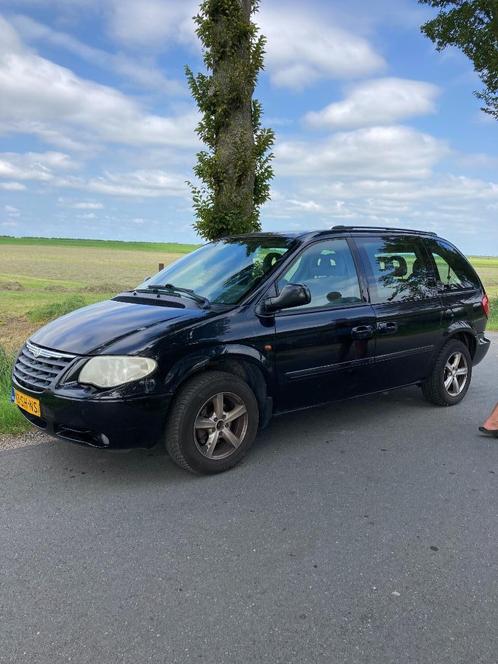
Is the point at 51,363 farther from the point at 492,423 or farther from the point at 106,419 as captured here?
the point at 492,423

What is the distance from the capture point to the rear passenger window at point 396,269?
4.98m

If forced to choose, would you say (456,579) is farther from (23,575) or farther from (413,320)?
(413,320)

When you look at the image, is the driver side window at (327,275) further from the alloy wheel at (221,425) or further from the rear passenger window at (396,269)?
the alloy wheel at (221,425)

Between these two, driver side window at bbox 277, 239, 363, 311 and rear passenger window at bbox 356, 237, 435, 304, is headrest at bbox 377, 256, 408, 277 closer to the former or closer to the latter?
rear passenger window at bbox 356, 237, 435, 304

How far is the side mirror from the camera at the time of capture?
13.4ft

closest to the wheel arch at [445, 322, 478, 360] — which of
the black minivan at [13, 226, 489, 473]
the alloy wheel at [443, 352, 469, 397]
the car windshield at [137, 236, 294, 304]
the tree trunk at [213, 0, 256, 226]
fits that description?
the black minivan at [13, 226, 489, 473]

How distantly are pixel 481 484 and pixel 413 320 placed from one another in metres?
1.81

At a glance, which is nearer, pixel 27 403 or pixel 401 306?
pixel 27 403

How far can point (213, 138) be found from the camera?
364 inches

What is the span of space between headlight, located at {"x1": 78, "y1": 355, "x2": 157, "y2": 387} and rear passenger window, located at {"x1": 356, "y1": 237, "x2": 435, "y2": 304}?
2.25m

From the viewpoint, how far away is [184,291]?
4.59 metres

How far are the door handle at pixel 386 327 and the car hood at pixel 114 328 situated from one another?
5.57ft

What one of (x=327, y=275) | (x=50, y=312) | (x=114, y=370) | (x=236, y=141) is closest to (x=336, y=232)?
(x=327, y=275)

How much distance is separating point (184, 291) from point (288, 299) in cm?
97
